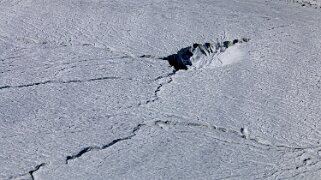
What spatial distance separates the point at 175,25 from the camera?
142 inches

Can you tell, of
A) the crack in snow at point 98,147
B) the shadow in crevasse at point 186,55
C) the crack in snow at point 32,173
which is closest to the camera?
the crack in snow at point 32,173

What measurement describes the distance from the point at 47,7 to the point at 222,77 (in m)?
1.27

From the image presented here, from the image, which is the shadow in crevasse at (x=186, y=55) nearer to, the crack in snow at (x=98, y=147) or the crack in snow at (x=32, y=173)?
the crack in snow at (x=98, y=147)

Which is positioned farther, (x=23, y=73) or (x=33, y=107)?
(x=23, y=73)

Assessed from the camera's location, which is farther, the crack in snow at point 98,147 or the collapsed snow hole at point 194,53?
the collapsed snow hole at point 194,53

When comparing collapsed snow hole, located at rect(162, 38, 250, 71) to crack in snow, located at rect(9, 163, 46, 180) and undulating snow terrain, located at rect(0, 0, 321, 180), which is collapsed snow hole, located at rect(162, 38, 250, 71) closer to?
undulating snow terrain, located at rect(0, 0, 321, 180)

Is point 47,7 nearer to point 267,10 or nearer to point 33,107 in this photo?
point 33,107

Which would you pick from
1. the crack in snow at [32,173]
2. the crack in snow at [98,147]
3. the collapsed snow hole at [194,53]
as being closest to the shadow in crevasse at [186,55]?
the collapsed snow hole at [194,53]

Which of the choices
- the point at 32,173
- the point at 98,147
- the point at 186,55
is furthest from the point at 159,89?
the point at 32,173

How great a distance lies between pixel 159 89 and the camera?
9.86 feet

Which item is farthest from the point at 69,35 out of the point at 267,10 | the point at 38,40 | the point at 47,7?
the point at 267,10

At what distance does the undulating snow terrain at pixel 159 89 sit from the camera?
8.28ft

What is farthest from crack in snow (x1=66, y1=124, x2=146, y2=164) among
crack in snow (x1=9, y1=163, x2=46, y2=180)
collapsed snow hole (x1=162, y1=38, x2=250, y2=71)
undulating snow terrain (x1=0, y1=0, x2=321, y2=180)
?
collapsed snow hole (x1=162, y1=38, x2=250, y2=71)

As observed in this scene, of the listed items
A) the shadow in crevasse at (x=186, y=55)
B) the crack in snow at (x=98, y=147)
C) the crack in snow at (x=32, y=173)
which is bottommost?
the crack in snow at (x=32, y=173)
